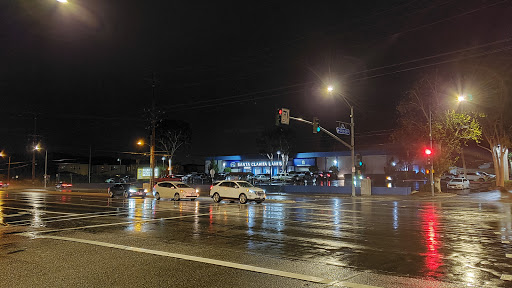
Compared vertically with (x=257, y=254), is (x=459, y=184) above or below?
above

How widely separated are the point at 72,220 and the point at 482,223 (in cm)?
1694

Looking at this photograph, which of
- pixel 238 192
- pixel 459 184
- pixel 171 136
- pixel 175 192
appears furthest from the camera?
pixel 171 136

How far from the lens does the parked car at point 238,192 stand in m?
25.5

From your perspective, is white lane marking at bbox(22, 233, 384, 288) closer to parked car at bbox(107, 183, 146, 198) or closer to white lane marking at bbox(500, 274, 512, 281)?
white lane marking at bbox(500, 274, 512, 281)

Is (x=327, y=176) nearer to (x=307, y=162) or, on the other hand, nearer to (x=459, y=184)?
(x=307, y=162)

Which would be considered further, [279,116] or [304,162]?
[304,162]

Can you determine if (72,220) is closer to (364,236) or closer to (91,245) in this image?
(91,245)

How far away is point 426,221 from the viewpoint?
608 inches

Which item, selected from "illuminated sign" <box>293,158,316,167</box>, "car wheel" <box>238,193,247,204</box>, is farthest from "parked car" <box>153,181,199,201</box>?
"illuminated sign" <box>293,158,316,167</box>

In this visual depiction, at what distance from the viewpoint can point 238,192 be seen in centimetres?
2603

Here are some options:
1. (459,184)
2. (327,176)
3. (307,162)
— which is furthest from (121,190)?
(307,162)

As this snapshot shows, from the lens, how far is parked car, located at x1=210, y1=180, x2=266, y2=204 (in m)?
25.5

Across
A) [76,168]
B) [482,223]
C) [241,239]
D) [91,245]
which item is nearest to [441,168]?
[482,223]

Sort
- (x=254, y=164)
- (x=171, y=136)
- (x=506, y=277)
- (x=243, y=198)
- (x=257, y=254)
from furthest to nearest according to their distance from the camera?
(x=254, y=164) < (x=171, y=136) < (x=243, y=198) < (x=257, y=254) < (x=506, y=277)
